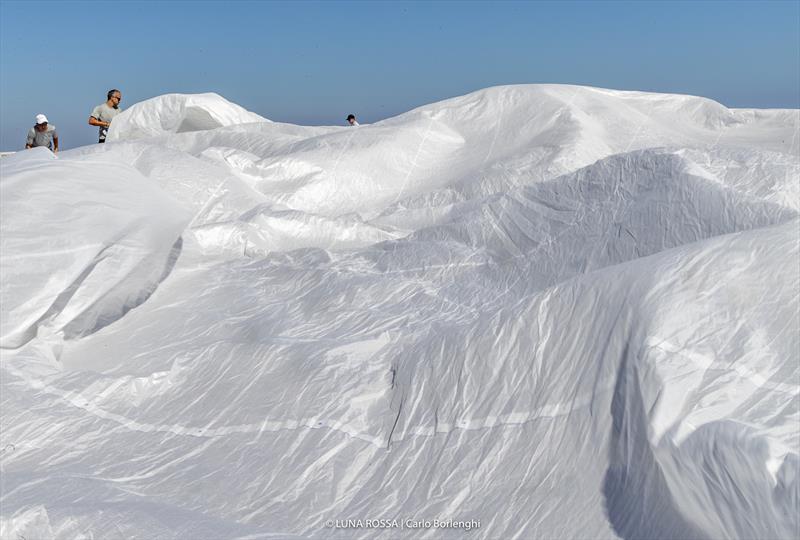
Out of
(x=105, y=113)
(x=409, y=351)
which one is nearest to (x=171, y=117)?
(x=105, y=113)

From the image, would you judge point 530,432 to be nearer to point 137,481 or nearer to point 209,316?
point 137,481

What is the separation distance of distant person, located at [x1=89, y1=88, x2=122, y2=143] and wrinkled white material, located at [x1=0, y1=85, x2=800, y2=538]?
274 cm

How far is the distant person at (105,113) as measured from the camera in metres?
7.14

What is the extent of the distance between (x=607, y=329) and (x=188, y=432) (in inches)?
49.9

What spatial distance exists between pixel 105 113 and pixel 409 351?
5361 mm

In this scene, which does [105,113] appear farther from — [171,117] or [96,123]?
[171,117]

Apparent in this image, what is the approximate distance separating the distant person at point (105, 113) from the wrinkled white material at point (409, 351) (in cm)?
274

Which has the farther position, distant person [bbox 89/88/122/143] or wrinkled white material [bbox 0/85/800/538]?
distant person [bbox 89/88/122/143]

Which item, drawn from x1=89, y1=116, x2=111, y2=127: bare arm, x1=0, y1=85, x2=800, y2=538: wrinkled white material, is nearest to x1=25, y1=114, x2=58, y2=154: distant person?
x1=89, y1=116, x2=111, y2=127: bare arm

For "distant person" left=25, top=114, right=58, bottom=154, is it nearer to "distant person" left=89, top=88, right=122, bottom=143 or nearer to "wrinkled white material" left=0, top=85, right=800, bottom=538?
"distant person" left=89, top=88, right=122, bottom=143

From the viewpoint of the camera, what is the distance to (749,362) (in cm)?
A: 207

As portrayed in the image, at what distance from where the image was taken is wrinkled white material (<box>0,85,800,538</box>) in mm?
2031

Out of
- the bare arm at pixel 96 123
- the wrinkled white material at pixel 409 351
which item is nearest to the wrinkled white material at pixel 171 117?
the bare arm at pixel 96 123

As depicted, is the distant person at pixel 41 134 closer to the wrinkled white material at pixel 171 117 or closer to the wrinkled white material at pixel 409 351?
the wrinkled white material at pixel 171 117
